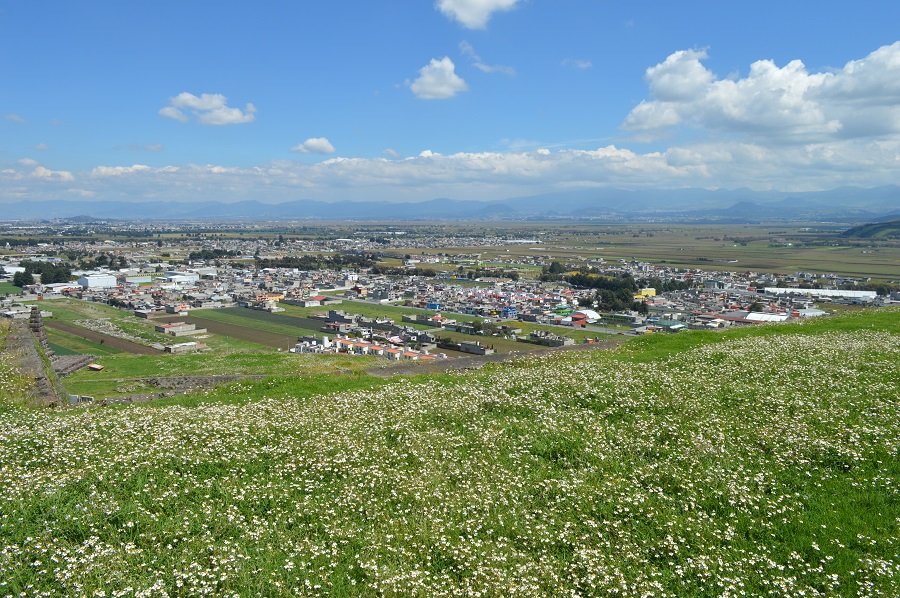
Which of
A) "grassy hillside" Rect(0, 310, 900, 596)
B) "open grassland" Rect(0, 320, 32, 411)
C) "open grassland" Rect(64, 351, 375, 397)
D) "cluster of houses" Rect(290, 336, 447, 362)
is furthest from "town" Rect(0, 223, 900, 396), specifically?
"grassy hillside" Rect(0, 310, 900, 596)

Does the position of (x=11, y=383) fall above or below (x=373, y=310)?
above

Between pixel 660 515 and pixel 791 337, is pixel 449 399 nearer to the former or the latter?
pixel 660 515

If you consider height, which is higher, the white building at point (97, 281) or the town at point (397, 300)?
the white building at point (97, 281)

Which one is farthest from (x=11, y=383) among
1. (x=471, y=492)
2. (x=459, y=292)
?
(x=459, y=292)

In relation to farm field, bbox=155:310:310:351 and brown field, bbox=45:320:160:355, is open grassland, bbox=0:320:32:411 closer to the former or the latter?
brown field, bbox=45:320:160:355

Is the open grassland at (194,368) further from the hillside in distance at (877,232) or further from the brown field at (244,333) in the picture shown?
the hillside in distance at (877,232)

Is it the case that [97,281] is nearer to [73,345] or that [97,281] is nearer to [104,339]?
[104,339]

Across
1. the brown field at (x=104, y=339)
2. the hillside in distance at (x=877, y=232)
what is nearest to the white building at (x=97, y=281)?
the brown field at (x=104, y=339)

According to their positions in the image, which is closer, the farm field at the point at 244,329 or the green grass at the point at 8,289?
the farm field at the point at 244,329

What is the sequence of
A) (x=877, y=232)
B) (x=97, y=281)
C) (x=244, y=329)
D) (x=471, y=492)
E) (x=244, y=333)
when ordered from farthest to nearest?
(x=877, y=232) → (x=97, y=281) → (x=244, y=329) → (x=244, y=333) → (x=471, y=492)
